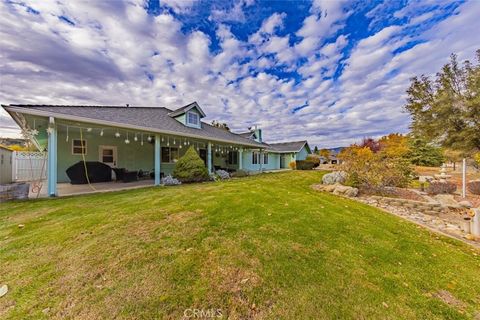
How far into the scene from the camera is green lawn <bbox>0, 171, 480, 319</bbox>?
6.29 ft

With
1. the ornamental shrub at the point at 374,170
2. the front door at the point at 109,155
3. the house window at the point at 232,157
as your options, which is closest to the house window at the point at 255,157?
the house window at the point at 232,157

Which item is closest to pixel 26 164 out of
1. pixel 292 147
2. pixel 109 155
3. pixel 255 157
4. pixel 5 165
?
pixel 5 165

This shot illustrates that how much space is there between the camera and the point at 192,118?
13500 mm

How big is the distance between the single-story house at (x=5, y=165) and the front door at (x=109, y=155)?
159 inches

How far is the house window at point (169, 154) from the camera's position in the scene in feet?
43.2

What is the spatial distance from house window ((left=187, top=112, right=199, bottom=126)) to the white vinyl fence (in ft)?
28.5

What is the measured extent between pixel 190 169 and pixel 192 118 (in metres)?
5.06

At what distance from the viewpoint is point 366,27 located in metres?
9.03

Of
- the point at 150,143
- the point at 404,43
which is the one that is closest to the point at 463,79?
the point at 404,43

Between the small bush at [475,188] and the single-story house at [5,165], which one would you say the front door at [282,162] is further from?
the single-story house at [5,165]

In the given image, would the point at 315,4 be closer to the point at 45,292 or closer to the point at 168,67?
the point at 168,67

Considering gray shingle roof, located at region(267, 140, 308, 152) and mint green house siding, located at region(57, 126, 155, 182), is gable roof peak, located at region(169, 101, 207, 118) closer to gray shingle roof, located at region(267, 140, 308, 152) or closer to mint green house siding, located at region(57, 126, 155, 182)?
mint green house siding, located at region(57, 126, 155, 182)

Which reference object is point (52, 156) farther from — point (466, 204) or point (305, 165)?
point (305, 165)

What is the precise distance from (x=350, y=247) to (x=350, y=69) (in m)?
12.0
